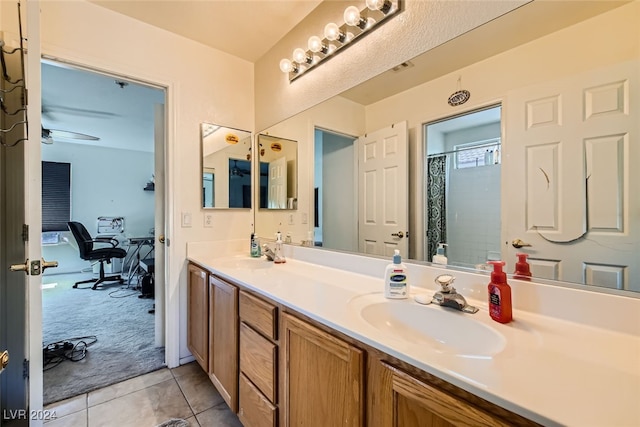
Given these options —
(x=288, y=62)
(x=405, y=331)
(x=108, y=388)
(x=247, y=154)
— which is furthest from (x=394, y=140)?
(x=108, y=388)

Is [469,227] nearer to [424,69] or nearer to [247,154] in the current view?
[424,69]

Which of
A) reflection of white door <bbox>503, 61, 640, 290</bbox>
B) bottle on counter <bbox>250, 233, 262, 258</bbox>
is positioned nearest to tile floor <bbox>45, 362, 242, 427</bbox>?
bottle on counter <bbox>250, 233, 262, 258</bbox>

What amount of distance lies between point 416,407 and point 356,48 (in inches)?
63.2

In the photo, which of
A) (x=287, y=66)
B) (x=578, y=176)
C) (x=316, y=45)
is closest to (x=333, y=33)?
(x=316, y=45)

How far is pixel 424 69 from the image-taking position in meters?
1.23

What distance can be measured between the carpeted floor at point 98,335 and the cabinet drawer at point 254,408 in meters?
1.11

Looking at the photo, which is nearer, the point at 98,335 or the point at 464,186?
the point at 464,186

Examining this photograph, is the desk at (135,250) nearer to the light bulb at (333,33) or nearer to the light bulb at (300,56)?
the light bulb at (300,56)

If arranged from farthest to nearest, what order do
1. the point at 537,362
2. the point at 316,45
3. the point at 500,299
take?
the point at 316,45
the point at 500,299
the point at 537,362

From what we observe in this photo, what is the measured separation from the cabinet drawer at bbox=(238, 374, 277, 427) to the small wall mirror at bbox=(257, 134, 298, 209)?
1133 mm

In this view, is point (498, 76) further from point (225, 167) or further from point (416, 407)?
point (225, 167)

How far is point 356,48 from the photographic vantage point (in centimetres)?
151

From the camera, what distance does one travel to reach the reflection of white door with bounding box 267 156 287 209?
84.0 inches

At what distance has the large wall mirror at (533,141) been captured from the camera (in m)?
0.79
